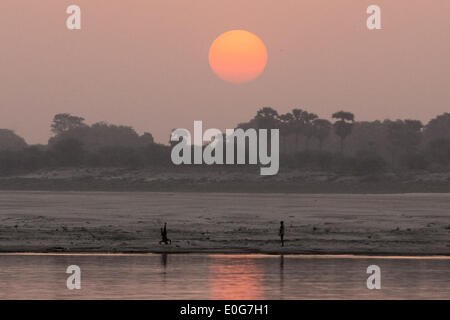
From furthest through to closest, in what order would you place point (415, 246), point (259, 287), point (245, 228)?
point (245, 228) → point (415, 246) → point (259, 287)

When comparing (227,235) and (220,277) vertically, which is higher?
(220,277)

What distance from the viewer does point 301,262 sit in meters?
35.1

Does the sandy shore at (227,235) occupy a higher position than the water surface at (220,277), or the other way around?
the water surface at (220,277)

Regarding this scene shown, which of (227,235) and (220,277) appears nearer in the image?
(220,277)

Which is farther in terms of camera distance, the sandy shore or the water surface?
the sandy shore

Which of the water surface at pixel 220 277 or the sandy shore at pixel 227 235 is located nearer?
the water surface at pixel 220 277

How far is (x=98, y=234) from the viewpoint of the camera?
5212cm

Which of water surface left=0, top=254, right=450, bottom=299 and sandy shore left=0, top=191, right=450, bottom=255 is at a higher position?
water surface left=0, top=254, right=450, bottom=299

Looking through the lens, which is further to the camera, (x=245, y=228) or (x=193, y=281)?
(x=245, y=228)
